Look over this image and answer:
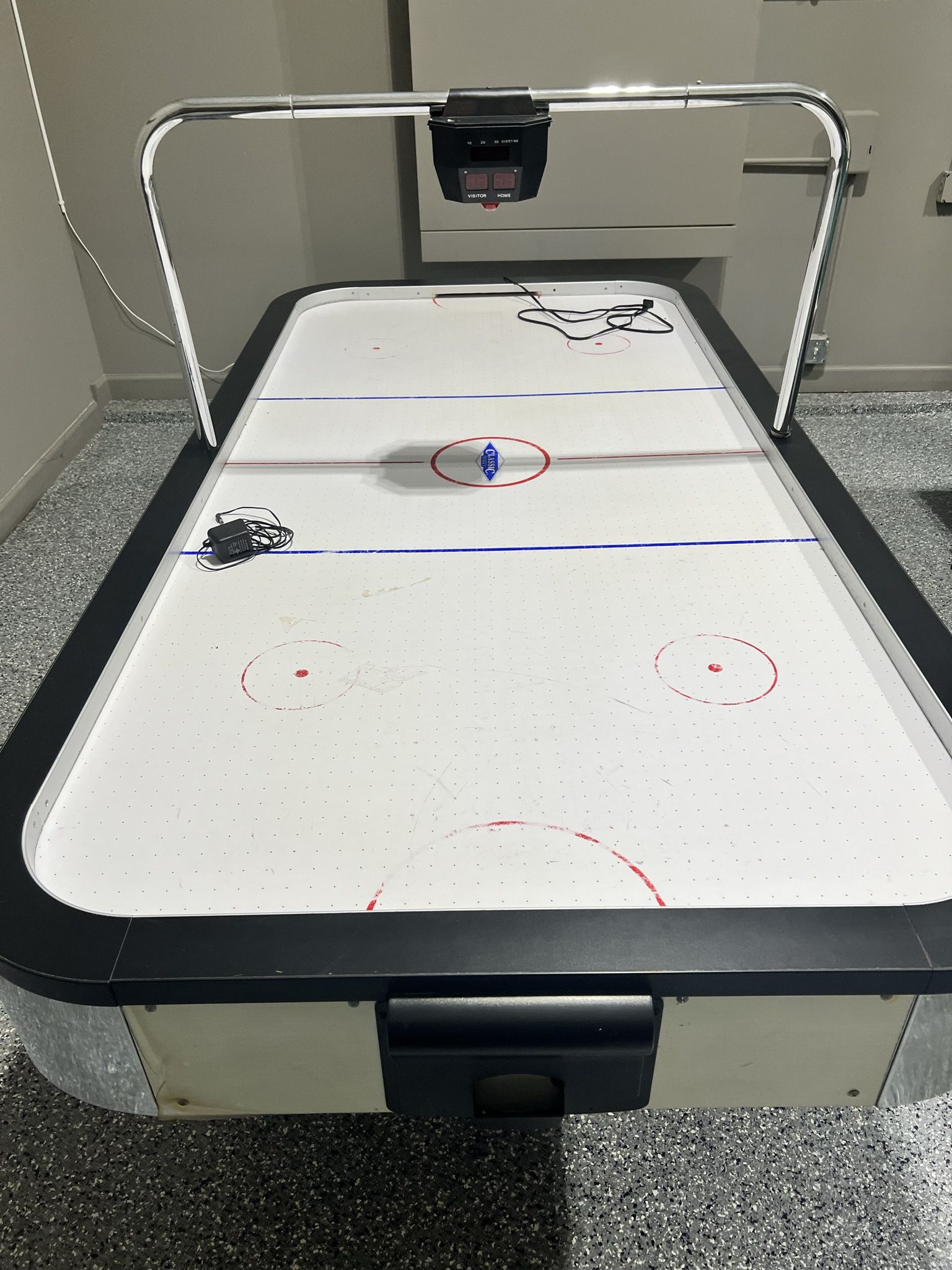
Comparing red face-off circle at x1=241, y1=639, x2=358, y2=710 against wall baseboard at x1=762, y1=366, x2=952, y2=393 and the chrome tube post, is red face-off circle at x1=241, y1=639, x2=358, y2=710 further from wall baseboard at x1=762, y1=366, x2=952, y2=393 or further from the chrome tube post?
wall baseboard at x1=762, y1=366, x2=952, y2=393

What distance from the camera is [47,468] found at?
2777 mm

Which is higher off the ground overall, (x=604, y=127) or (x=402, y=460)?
(x=604, y=127)

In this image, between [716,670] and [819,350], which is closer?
[716,670]

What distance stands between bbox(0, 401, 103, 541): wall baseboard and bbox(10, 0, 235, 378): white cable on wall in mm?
318

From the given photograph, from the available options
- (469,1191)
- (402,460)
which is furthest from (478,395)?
(469,1191)

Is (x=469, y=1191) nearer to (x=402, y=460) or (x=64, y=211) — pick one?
(x=402, y=460)

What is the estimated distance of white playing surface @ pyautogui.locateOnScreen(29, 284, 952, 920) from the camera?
80 centimetres

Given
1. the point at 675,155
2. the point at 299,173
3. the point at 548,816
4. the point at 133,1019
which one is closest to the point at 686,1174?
the point at 548,816

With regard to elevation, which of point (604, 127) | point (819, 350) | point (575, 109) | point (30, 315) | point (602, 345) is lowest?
point (819, 350)

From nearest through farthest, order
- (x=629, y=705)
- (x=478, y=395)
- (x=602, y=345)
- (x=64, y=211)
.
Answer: (x=629, y=705), (x=478, y=395), (x=602, y=345), (x=64, y=211)

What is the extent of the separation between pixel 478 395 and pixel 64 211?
193 centimetres

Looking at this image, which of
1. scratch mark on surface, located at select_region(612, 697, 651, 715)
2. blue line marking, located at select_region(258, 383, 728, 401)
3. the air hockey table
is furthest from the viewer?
blue line marking, located at select_region(258, 383, 728, 401)

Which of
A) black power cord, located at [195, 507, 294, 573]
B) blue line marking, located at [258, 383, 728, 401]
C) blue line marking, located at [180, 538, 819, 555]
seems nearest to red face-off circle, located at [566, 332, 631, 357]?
blue line marking, located at [258, 383, 728, 401]

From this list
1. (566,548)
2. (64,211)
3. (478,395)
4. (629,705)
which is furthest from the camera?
(64,211)
